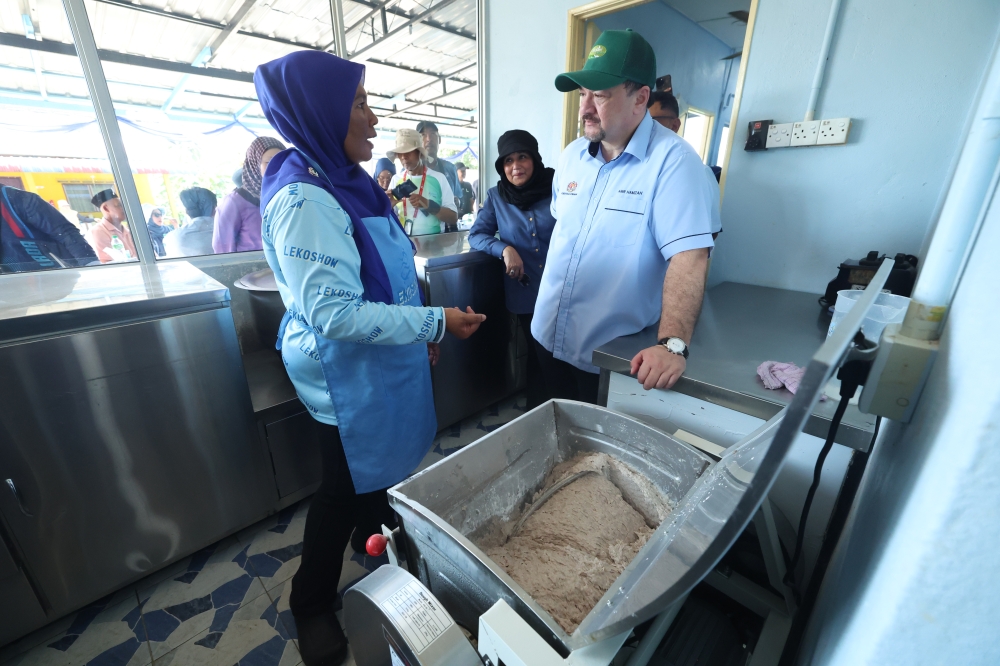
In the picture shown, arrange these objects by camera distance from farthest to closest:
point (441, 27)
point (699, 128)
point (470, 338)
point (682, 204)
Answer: point (699, 128) → point (441, 27) → point (470, 338) → point (682, 204)

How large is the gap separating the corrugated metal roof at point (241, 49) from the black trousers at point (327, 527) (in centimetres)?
133

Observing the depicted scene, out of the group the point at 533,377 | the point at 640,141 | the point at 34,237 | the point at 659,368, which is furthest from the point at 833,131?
the point at 34,237

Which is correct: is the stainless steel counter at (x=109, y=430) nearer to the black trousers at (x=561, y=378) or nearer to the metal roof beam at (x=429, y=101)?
the black trousers at (x=561, y=378)

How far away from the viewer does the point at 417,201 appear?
2.73 m

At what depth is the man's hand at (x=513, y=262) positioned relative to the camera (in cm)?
203

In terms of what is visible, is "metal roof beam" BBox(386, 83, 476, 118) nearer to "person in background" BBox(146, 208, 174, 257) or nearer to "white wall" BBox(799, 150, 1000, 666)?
"person in background" BBox(146, 208, 174, 257)

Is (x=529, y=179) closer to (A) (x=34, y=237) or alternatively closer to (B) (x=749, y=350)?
(B) (x=749, y=350)

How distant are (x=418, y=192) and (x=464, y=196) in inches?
31.3

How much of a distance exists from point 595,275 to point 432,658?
1108 millimetres

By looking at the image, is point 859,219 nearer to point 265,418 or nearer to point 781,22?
point 781,22

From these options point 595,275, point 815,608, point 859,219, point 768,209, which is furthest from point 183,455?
point 859,219

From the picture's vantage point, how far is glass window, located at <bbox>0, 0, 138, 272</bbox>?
5.27 feet

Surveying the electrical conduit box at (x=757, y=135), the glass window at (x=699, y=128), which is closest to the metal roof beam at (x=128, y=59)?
the electrical conduit box at (x=757, y=135)

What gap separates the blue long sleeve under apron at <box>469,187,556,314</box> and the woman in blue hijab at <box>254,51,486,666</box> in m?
0.96
